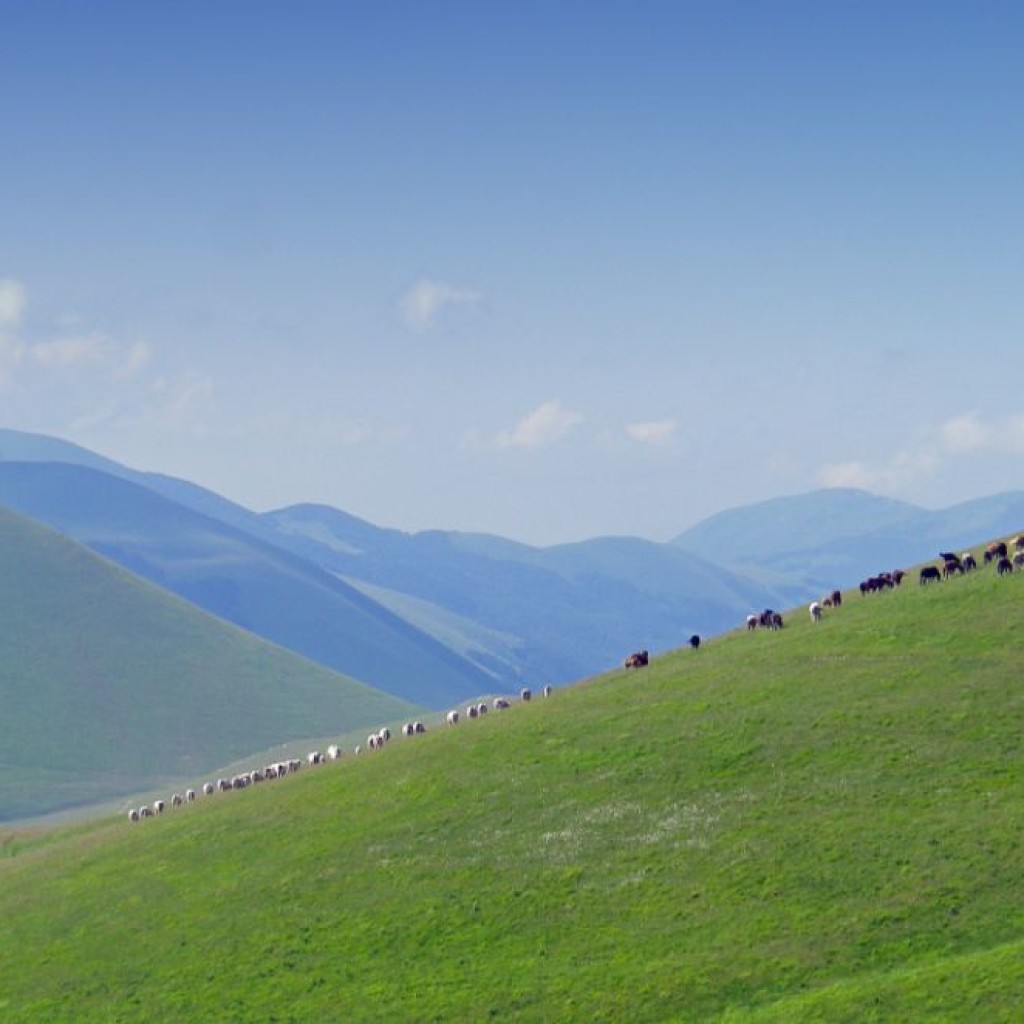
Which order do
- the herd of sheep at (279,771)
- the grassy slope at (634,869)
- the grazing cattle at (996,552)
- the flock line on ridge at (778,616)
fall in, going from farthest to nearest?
the herd of sheep at (279,771) → the grazing cattle at (996,552) → the flock line on ridge at (778,616) → the grassy slope at (634,869)

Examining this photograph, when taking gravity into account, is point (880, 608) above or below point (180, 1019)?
above

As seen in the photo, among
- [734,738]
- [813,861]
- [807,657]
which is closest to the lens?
[813,861]

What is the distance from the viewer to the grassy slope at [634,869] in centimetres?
4975

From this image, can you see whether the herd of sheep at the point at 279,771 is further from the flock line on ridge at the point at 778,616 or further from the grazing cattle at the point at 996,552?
the grazing cattle at the point at 996,552

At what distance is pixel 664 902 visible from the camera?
55.1 m

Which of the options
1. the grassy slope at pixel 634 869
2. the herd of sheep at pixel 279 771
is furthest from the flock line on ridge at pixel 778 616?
the grassy slope at pixel 634 869

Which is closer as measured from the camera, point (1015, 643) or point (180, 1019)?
point (180, 1019)

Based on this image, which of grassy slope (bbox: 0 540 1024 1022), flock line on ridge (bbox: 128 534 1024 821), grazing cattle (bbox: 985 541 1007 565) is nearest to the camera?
grassy slope (bbox: 0 540 1024 1022)

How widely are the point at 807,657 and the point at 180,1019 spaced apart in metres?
32.7

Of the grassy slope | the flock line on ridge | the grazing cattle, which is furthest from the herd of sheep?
the grazing cattle

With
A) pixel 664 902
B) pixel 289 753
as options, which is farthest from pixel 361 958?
pixel 289 753

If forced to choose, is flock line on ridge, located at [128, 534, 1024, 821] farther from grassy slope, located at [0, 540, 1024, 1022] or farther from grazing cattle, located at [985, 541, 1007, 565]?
grassy slope, located at [0, 540, 1024, 1022]

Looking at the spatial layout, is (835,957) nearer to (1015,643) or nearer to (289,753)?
(1015,643)

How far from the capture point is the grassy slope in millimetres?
49750
